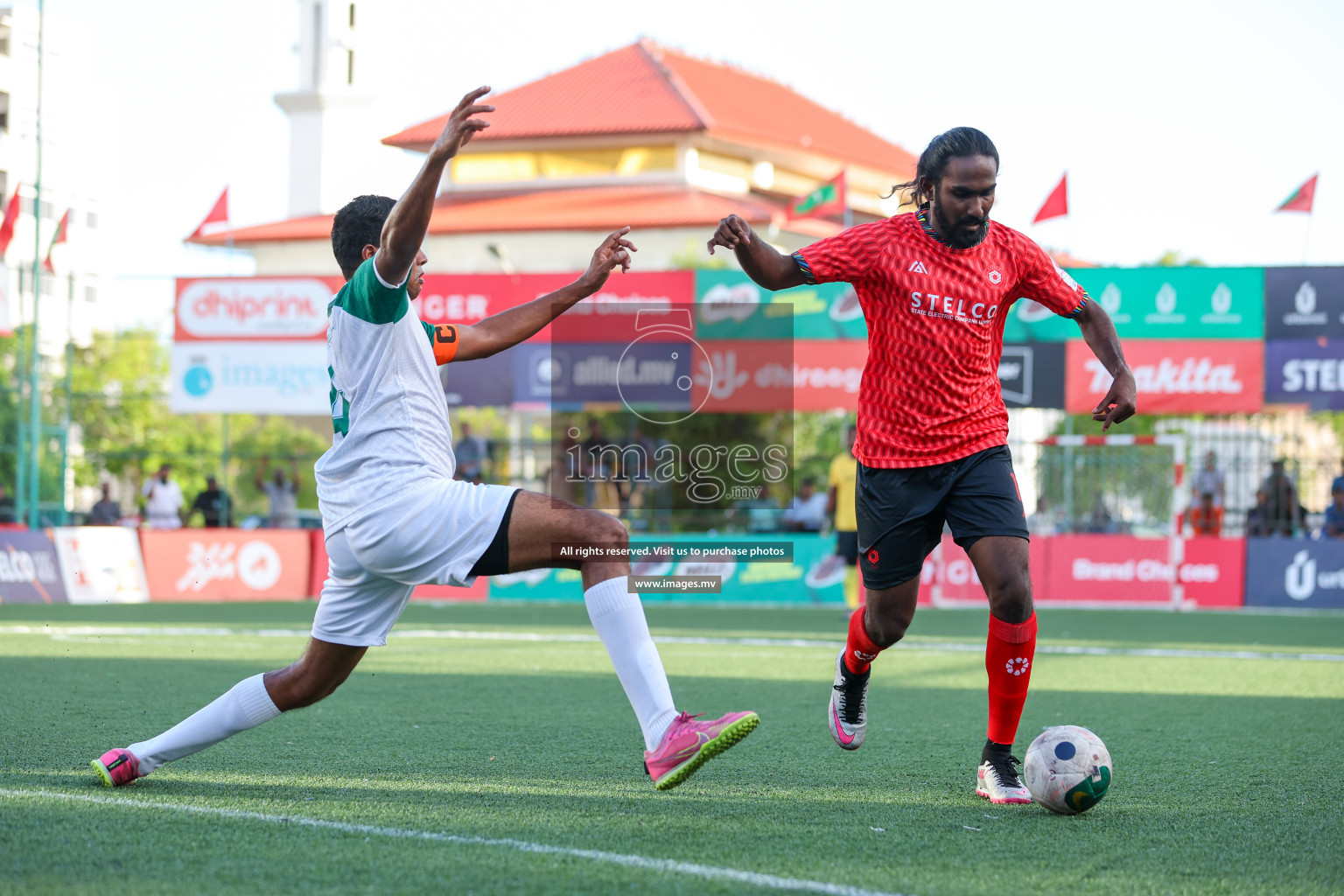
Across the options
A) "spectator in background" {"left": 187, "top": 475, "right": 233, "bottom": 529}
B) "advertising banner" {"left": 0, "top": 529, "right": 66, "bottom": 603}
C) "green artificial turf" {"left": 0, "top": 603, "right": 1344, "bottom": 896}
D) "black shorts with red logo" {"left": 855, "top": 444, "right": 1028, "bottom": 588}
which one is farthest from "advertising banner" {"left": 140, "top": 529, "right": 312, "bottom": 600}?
"black shorts with red logo" {"left": 855, "top": 444, "right": 1028, "bottom": 588}

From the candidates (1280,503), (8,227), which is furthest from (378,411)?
(8,227)

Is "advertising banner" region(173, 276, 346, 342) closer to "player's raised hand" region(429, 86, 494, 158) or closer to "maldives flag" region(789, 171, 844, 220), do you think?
"maldives flag" region(789, 171, 844, 220)

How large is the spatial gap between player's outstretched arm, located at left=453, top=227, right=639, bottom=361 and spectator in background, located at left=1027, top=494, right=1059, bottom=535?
15515mm

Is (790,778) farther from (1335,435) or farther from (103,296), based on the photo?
(103,296)

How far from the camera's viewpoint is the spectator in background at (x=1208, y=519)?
19.1 m

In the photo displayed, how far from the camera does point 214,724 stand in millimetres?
4652

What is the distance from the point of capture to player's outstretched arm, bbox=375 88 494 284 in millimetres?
3844

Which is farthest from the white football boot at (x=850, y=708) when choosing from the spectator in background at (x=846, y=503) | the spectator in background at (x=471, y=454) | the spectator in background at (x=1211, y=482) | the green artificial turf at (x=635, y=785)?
the spectator in background at (x=1211, y=482)

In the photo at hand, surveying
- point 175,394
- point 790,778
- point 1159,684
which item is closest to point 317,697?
point 790,778

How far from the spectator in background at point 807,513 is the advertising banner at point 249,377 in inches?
275

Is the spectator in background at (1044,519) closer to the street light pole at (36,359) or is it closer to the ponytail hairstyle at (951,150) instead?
the street light pole at (36,359)

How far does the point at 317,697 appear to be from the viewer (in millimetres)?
4645

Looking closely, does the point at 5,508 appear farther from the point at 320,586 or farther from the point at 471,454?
the point at 471,454

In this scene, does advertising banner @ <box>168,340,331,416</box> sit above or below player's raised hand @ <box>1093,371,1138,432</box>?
above
